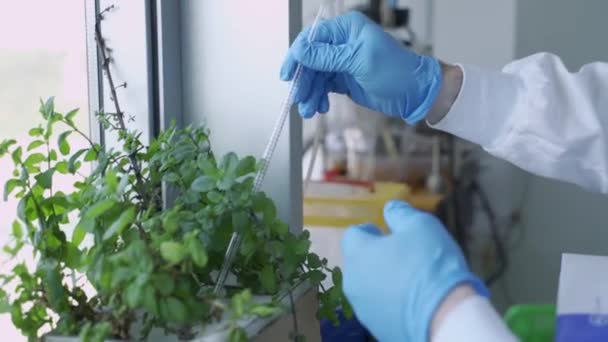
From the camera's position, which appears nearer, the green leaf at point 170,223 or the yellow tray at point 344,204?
the green leaf at point 170,223

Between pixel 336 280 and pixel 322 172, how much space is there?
2115 millimetres

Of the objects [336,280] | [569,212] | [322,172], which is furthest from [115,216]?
[569,212]

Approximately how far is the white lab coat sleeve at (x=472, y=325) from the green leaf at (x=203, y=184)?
249 mm

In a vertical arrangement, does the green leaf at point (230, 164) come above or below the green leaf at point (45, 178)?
above

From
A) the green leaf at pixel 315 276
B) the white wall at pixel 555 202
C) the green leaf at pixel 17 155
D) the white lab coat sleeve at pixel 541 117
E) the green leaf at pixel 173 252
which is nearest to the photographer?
the green leaf at pixel 173 252

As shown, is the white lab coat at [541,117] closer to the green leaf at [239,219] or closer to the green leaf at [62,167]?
the green leaf at [239,219]

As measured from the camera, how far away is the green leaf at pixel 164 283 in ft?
1.94

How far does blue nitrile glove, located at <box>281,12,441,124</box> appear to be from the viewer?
0.95 meters

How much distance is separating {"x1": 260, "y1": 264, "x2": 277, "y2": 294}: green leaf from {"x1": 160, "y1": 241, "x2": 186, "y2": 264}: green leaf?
171mm

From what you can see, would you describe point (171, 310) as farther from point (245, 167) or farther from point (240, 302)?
point (245, 167)

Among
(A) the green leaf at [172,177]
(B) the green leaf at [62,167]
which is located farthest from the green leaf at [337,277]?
(B) the green leaf at [62,167]

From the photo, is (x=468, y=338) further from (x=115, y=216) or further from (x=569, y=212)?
(x=569, y=212)

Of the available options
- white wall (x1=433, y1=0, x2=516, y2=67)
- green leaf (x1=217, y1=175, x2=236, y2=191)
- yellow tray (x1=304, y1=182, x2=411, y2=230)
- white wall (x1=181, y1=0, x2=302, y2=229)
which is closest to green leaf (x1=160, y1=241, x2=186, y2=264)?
green leaf (x1=217, y1=175, x2=236, y2=191)

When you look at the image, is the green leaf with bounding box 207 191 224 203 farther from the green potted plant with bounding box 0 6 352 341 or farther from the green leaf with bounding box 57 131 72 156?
the green leaf with bounding box 57 131 72 156
